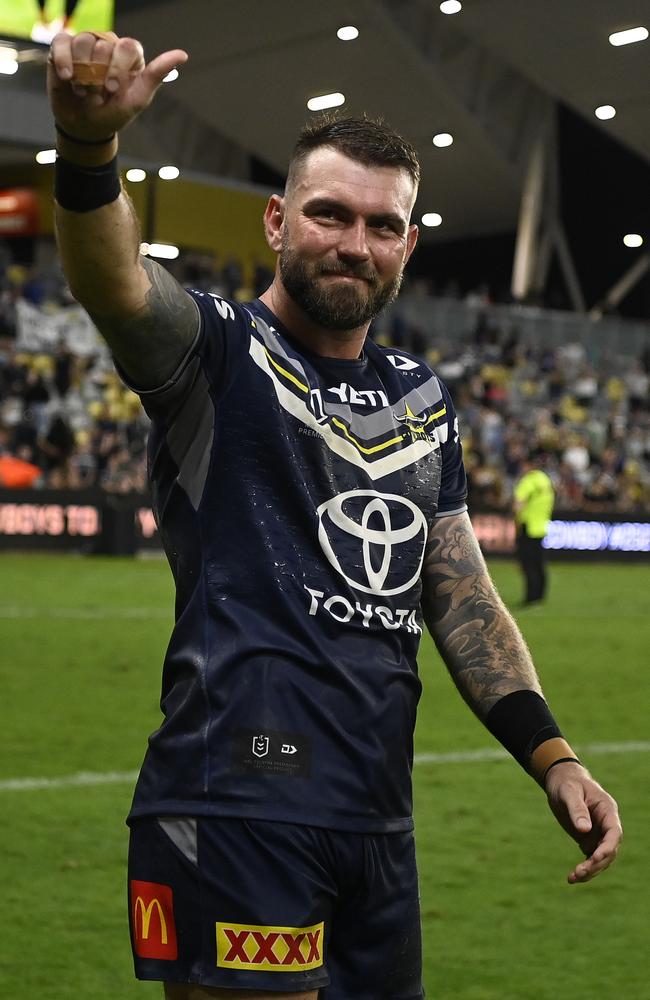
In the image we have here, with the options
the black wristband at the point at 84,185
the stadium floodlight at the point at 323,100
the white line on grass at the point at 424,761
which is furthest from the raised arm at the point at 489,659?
the stadium floodlight at the point at 323,100

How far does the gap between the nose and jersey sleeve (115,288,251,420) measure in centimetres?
22

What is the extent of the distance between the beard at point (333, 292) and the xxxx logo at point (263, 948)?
3.32 feet

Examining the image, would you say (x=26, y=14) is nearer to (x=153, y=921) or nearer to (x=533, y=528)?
(x=533, y=528)

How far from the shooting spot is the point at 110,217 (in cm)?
222

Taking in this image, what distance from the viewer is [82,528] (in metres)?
22.4

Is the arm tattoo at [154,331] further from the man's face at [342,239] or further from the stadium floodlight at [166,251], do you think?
the stadium floodlight at [166,251]

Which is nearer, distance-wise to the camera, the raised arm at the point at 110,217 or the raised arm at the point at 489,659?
the raised arm at the point at 110,217

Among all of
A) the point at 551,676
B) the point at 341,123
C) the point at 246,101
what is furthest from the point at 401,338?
the point at 341,123

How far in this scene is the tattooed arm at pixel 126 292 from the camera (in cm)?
222

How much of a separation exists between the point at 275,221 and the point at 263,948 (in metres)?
1.27

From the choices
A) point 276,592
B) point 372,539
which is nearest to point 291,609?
point 276,592

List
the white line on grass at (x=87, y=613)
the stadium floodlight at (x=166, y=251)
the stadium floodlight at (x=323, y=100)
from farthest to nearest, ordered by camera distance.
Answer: the stadium floodlight at (x=323, y=100)
the stadium floodlight at (x=166, y=251)
the white line on grass at (x=87, y=613)

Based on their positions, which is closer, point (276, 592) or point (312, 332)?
point (276, 592)

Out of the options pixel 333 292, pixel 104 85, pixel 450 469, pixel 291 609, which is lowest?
pixel 291 609
